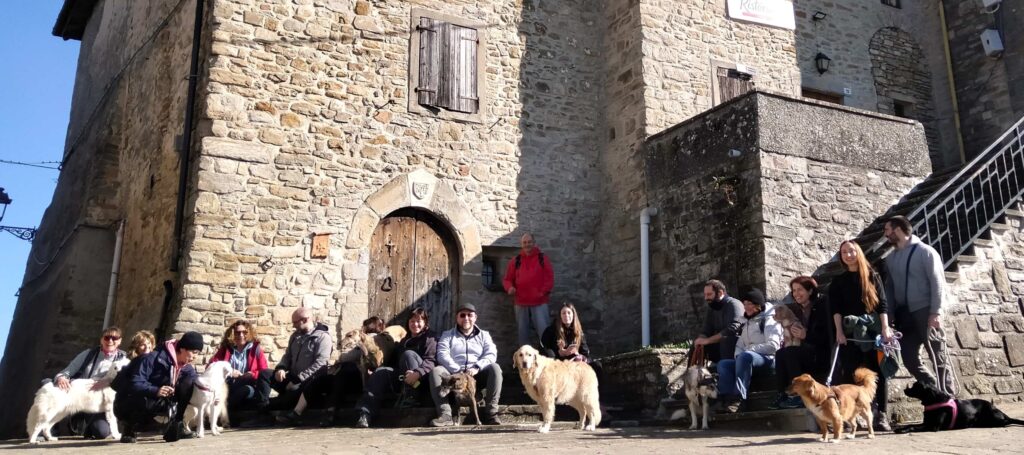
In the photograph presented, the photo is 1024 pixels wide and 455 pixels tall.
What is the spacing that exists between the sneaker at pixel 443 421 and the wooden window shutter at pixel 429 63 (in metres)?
4.87

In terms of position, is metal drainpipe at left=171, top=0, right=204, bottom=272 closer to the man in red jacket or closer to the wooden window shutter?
the wooden window shutter

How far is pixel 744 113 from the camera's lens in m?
10.5

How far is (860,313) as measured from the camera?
673cm

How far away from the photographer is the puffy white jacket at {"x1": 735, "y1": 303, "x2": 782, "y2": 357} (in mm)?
7810

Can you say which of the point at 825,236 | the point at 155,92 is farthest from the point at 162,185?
the point at 825,236

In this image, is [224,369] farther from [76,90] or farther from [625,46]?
[76,90]

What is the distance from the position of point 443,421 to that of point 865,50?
32.2 feet

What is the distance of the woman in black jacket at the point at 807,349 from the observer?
7.10m

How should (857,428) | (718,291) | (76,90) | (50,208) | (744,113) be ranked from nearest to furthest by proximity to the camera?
(857,428) → (718,291) → (744,113) → (50,208) → (76,90)

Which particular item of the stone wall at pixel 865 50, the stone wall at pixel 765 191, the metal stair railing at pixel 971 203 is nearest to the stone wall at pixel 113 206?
the stone wall at pixel 765 191

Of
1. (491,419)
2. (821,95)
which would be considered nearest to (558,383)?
(491,419)

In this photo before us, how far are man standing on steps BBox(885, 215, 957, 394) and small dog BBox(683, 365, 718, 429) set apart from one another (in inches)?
55.9

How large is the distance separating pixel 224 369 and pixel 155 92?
19.3 feet

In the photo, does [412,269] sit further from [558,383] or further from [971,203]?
[971,203]
